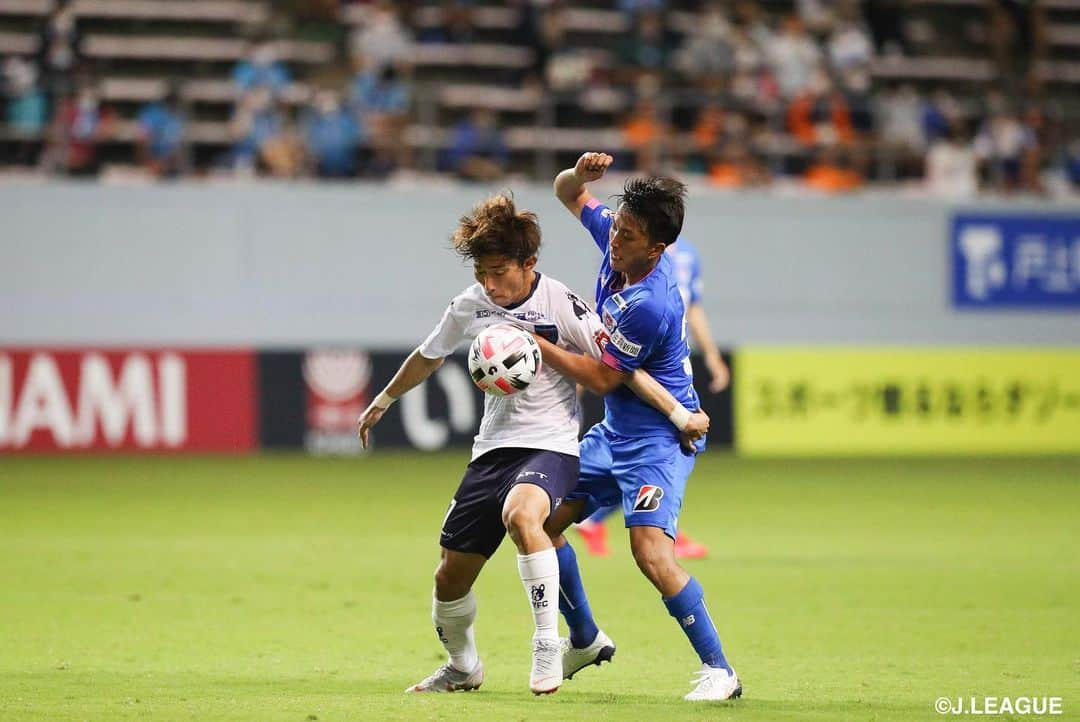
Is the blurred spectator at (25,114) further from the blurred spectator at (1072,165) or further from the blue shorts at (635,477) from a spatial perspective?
the blue shorts at (635,477)

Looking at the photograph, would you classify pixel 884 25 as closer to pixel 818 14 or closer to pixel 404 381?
pixel 818 14

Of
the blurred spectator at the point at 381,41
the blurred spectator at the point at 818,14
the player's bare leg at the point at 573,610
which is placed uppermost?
the blurred spectator at the point at 818,14

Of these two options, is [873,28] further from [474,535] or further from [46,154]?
[474,535]

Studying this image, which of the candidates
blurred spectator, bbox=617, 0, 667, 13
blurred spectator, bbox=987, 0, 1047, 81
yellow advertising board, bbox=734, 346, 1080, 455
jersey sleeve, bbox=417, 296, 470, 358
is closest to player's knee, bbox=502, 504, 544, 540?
jersey sleeve, bbox=417, 296, 470, 358

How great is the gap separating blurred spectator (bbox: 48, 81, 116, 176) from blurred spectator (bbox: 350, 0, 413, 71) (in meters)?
3.55

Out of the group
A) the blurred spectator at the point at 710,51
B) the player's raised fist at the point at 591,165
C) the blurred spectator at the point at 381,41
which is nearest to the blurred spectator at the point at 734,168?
the blurred spectator at the point at 710,51

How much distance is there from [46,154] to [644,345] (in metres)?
16.3

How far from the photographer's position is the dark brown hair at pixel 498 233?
21.2 ft

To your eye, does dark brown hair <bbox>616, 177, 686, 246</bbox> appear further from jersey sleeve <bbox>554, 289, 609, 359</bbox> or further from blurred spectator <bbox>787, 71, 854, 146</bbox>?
A: blurred spectator <bbox>787, 71, 854, 146</bbox>

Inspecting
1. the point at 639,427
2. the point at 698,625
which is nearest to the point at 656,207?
the point at 639,427

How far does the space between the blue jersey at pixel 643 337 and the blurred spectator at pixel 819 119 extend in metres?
17.0

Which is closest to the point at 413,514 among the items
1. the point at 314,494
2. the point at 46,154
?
the point at 314,494

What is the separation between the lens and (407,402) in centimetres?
2061

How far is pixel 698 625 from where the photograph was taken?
6500mm
